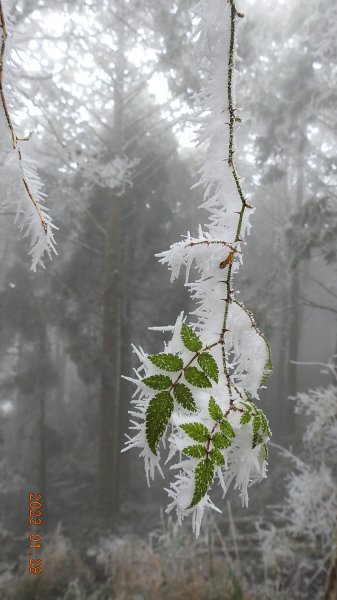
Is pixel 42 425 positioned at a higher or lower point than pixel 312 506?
lower

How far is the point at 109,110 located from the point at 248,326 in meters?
11.3

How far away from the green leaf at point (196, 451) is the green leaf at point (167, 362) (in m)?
0.09

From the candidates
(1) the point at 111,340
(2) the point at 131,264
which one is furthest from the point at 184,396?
(2) the point at 131,264

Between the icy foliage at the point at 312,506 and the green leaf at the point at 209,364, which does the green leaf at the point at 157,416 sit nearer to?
the green leaf at the point at 209,364

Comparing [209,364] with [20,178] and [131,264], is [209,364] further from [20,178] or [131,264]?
[131,264]

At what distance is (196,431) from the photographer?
50cm

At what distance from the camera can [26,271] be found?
37.4 ft

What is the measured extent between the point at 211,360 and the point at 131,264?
10535mm

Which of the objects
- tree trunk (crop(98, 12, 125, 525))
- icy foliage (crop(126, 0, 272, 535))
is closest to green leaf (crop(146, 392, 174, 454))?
icy foliage (crop(126, 0, 272, 535))

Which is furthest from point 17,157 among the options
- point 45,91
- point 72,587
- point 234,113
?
point 45,91

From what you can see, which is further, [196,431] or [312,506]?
[312,506]

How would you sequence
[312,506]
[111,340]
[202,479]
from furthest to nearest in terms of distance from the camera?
[111,340]
[312,506]
[202,479]

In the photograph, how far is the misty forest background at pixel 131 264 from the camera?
19.1 feet

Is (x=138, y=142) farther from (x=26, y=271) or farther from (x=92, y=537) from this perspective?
(x=92, y=537)
